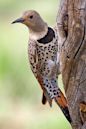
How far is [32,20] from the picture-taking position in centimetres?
541

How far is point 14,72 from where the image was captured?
9914 millimetres

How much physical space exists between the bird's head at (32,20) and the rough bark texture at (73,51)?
0.28m

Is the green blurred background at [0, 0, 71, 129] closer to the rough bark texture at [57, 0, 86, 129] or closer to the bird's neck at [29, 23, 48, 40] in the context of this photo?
the bird's neck at [29, 23, 48, 40]

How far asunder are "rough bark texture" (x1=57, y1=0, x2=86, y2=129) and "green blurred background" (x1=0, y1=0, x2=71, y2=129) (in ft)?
12.0

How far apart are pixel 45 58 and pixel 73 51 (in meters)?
0.44

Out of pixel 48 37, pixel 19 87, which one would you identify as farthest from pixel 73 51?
pixel 19 87

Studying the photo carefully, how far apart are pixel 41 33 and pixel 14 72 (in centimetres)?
440

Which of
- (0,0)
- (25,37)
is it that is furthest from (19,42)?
(0,0)

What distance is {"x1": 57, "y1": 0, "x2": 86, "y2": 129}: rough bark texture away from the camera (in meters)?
5.04

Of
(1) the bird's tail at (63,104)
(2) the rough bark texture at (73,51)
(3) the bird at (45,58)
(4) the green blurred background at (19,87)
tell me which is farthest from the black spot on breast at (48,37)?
(4) the green blurred background at (19,87)

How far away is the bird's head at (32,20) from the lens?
5348 millimetres

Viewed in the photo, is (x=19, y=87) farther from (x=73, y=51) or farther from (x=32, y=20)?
(x=73, y=51)

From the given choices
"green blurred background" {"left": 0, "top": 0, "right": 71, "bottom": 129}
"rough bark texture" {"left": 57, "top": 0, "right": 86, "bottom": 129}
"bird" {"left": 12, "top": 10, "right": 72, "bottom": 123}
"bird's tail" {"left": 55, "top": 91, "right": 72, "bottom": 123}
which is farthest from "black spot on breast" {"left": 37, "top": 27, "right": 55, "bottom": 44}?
"green blurred background" {"left": 0, "top": 0, "right": 71, "bottom": 129}

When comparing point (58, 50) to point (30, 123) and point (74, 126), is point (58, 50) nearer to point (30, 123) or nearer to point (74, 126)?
point (74, 126)
